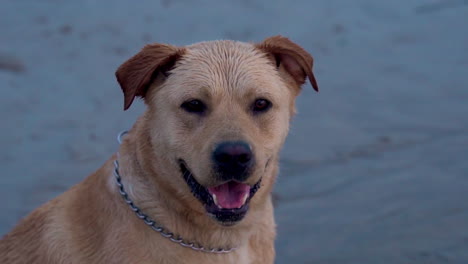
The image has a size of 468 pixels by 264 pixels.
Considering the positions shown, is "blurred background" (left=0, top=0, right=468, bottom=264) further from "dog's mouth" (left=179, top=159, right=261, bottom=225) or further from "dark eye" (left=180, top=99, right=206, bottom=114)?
"dark eye" (left=180, top=99, right=206, bottom=114)

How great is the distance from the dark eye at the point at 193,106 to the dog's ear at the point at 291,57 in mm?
545

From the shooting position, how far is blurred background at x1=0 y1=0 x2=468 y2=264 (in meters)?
6.76

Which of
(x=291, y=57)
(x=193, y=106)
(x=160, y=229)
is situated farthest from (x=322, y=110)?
(x=160, y=229)

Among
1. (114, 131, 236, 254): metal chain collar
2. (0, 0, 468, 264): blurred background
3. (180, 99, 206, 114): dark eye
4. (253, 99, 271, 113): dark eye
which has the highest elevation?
(180, 99, 206, 114): dark eye

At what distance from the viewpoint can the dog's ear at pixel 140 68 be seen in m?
4.47

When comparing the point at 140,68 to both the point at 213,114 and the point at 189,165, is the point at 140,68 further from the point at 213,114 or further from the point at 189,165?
the point at 189,165

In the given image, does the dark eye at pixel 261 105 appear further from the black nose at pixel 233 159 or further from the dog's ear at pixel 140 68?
the dog's ear at pixel 140 68

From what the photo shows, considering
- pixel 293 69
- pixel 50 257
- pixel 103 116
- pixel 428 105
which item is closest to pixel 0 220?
pixel 103 116

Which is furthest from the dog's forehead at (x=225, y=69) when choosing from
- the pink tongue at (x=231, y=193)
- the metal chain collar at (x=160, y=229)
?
the metal chain collar at (x=160, y=229)

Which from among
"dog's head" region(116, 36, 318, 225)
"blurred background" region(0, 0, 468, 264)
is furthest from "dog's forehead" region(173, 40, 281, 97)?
"blurred background" region(0, 0, 468, 264)

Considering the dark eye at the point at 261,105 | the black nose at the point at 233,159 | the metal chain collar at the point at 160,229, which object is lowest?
the metal chain collar at the point at 160,229

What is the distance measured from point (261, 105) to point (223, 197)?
0.54 m

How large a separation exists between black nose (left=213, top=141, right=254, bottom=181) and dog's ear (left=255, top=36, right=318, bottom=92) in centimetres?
70

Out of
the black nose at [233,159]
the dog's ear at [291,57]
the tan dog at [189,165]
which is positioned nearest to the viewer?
the black nose at [233,159]
